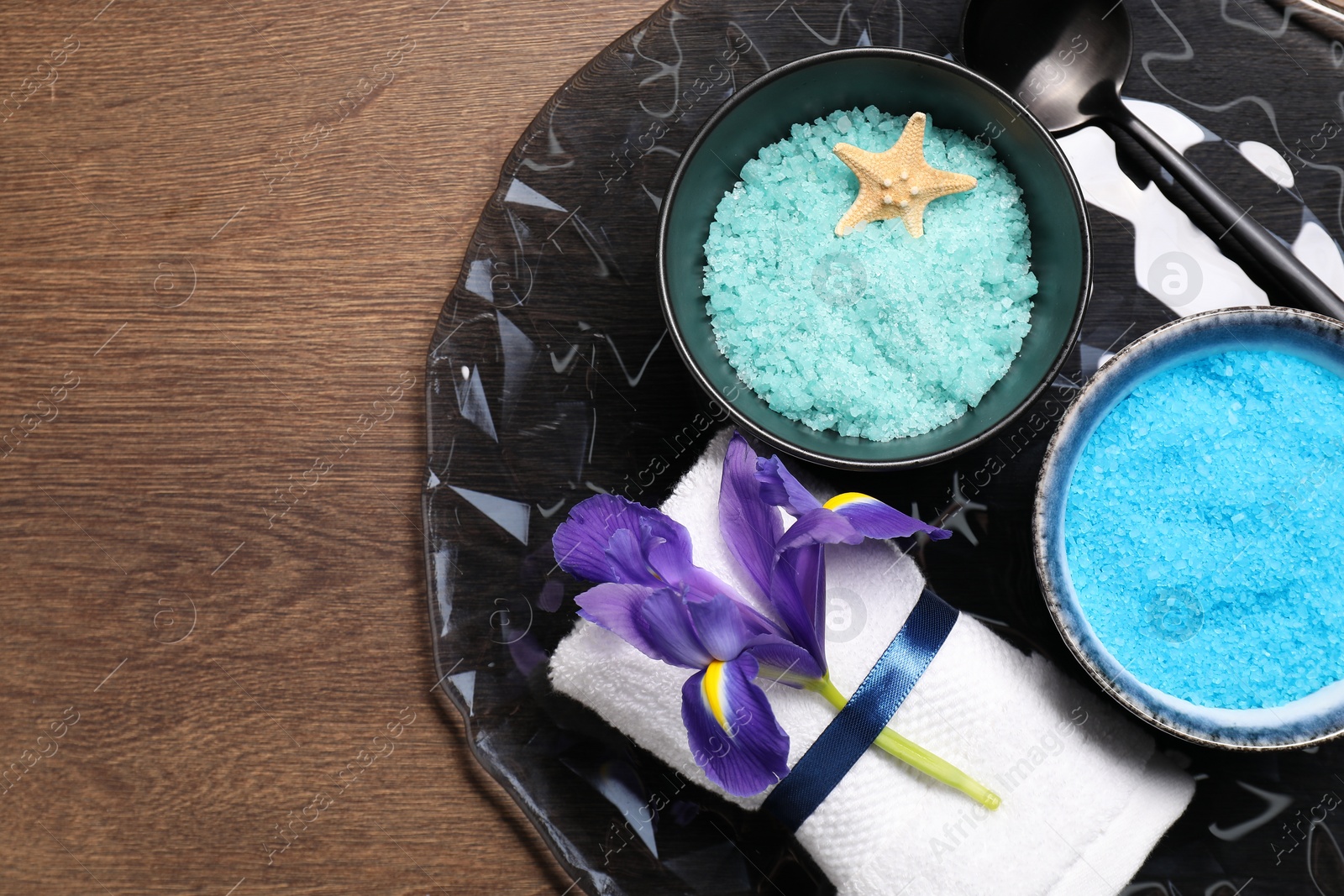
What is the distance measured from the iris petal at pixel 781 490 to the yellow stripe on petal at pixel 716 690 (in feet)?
0.37

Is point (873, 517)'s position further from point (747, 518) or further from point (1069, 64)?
point (1069, 64)

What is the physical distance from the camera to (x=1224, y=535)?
540 millimetres

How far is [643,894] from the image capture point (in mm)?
640

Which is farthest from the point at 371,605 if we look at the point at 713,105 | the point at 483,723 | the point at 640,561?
the point at 713,105

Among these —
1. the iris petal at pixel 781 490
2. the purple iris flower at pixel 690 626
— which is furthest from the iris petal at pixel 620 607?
the iris petal at pixel 781 490

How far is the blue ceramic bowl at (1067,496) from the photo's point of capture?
20.6 inches

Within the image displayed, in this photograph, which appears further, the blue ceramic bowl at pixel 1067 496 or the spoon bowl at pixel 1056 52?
the spoon bowl at pixel 1056 52

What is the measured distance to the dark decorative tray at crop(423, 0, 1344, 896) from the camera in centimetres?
63

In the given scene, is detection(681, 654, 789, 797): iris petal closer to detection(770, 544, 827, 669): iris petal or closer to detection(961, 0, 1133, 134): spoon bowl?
detection(770, 544, 827, 669): iris petal

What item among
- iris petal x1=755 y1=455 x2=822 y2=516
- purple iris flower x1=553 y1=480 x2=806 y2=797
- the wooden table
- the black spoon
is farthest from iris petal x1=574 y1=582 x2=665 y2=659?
the black spoon

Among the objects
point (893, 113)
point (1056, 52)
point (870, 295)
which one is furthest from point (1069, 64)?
point (870, 295)

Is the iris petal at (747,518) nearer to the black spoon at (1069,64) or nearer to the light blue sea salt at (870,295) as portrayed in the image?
the light blue sea salt at (870,295)

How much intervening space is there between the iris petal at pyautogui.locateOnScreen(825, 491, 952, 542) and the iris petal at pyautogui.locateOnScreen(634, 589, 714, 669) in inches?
5.0

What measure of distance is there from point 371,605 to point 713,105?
0.52 m
